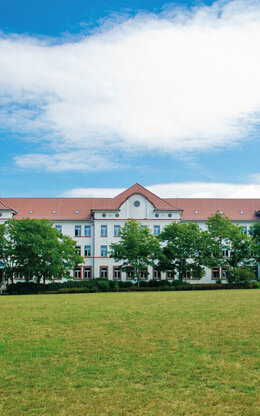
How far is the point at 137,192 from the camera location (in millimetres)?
55875

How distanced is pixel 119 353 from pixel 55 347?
5.93ft

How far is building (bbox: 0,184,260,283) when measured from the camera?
56.0 metres

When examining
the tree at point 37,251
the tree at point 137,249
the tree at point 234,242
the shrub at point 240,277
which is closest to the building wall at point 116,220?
the tree at point 234,242

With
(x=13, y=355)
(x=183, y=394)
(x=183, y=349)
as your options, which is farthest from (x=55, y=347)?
(x=183, y=394)

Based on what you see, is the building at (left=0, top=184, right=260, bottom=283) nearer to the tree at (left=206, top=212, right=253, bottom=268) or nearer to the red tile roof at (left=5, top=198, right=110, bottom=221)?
the red tile roof at (left=5, top=198, right=110, bottom=221)

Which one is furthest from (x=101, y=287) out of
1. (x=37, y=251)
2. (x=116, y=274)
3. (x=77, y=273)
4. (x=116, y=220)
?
(x=116, y=220)

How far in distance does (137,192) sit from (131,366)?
47.6 meters

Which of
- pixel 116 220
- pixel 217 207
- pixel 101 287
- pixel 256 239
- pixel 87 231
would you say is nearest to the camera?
pixel 101 287

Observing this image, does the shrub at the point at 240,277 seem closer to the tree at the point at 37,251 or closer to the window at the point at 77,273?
the tree at the point at 37,251

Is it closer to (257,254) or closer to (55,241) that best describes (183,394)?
(55,241)

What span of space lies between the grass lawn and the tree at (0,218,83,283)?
28270mm

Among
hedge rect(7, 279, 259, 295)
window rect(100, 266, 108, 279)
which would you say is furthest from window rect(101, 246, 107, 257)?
hedge rect(7, 279, 259, 295)

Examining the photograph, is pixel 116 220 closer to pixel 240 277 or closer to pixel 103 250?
pixel 103 250

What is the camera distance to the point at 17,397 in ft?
23.0
